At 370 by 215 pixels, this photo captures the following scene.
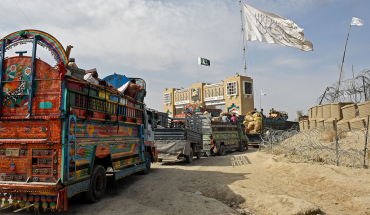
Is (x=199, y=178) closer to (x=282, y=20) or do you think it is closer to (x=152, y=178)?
(x=152, y=178)

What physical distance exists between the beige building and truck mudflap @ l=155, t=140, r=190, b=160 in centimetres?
2242

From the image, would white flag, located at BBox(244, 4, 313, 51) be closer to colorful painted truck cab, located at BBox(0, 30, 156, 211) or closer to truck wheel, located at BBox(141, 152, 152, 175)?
truck wheel, located at BBox(141, 152, 152, 175)

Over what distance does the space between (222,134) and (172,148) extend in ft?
18.3

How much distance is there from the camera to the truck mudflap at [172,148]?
10.8m

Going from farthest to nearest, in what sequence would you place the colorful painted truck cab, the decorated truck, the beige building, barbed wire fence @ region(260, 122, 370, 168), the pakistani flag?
1. the pakistani flag
2. the beige building
3. the decorated truck
4. barbed wire fence @ region(260, 122, 370, 168)
5. the colorful painted truck cab

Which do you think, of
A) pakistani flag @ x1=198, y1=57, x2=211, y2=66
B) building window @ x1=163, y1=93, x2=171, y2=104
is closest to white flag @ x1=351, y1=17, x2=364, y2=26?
pakistani flag @ x1=198, y1=57, x2=211, y2=66

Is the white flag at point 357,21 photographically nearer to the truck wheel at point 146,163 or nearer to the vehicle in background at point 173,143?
the vehicle in background at point 173,143

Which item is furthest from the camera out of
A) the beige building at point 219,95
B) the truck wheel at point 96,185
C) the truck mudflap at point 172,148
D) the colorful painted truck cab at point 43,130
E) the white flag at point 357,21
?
the beige building at point 219,95

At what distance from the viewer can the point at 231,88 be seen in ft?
124

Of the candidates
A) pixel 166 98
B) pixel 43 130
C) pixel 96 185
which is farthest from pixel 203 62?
pixel 43 130

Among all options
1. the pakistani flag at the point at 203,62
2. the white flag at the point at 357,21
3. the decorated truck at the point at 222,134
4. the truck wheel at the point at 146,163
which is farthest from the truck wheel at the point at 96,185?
the pakistani flag at the point at 203,62

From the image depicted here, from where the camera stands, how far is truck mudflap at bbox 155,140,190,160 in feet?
35.6

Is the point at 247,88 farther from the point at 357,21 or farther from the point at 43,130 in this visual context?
the point at 43,130

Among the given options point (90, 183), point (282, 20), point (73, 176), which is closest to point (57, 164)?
point (73, 176)
